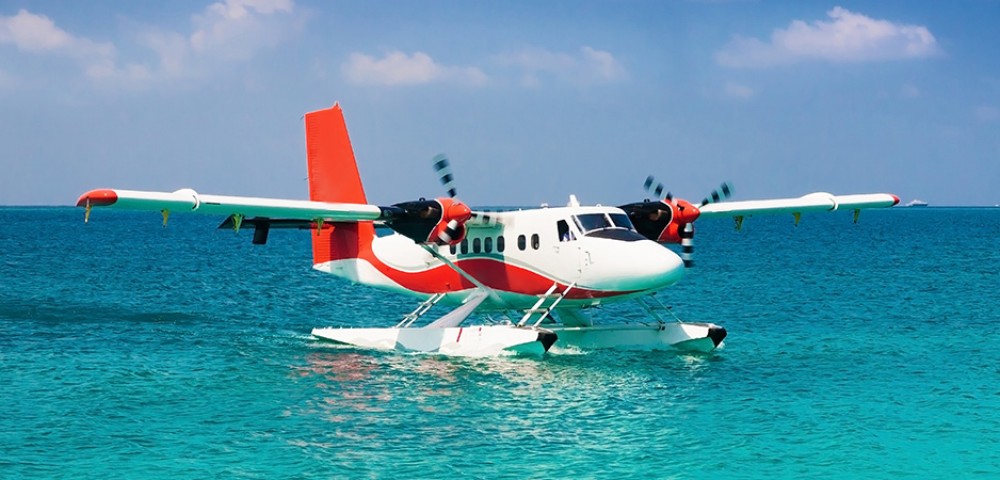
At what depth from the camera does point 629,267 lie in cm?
2375

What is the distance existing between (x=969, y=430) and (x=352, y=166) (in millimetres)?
18022

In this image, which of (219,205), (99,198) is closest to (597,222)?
(219,205)

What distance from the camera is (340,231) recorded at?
30.1m

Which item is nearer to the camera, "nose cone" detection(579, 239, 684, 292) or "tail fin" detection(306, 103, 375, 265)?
"nose cone" detection(579, 239, 684, 292)

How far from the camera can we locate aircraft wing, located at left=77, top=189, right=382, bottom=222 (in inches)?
782

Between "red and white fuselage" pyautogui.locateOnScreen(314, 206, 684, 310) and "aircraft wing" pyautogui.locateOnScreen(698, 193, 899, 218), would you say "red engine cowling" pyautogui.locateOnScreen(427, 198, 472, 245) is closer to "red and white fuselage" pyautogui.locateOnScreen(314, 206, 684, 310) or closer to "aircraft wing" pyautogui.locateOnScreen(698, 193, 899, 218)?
"red and white fuselage" pyautogui.locateOnScreen(314, 206, 684, 310)

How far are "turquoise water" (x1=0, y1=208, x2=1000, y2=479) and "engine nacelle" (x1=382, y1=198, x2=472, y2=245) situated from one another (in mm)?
3070

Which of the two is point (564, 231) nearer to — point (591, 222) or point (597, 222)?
point (591, 222)

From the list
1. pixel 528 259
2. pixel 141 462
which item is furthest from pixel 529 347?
pixel 141 462

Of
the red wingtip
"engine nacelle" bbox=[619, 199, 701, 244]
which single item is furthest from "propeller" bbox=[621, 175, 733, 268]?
the red wingtip

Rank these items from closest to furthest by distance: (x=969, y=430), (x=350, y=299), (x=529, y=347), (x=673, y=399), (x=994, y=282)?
(x=969, y=430), (x=673, y=399), (x=529, y=347), (x=350, y=299), (x=994, y=282)

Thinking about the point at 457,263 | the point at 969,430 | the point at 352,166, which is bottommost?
the point at 969,430

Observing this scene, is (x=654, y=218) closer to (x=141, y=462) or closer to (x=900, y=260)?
(x=141, y=462)

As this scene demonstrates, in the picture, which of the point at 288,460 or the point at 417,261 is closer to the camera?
the point at 288,460
